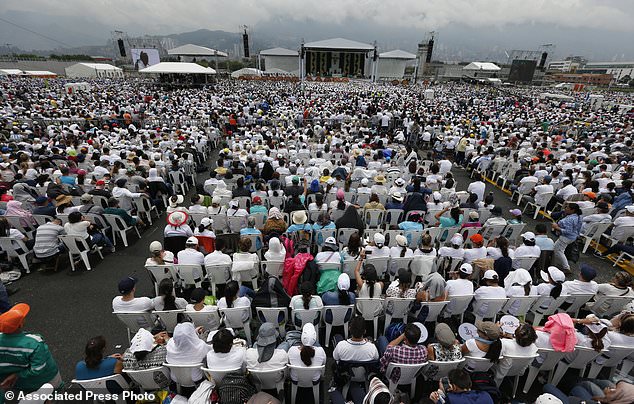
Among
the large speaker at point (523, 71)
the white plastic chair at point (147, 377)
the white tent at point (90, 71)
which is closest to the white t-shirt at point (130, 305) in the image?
the white plastic chair at point (147, 377)

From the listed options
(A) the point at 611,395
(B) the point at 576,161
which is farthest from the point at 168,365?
(B) the point at 576,161

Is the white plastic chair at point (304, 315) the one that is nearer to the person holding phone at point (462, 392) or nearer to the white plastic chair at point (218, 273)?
the white plastic chair at point (218, 273)

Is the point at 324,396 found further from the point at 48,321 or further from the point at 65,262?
the point at 65,262

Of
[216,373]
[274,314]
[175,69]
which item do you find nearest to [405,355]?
[274,314]

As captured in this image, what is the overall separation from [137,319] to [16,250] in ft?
13.7

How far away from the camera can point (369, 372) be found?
327cm

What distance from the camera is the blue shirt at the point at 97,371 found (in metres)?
2.91

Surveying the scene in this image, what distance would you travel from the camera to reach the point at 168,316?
3855 mm

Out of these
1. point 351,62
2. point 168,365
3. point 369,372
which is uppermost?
point 351,62

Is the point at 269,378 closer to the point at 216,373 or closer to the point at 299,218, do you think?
the point at 216,373

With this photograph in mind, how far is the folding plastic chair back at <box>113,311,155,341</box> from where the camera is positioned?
3785mm

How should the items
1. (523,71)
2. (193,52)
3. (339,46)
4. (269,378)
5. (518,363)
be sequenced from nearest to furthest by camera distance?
1. (269,378)
2. (518,363)
3. (193,52)
4. (523,71)
5. (339,46)

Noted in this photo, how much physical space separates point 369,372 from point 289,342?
1.00m

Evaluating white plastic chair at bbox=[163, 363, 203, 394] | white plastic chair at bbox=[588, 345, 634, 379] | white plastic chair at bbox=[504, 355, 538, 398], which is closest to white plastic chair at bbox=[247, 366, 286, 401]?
white plastic chair at bbox=[163, 363, 203, 394]
